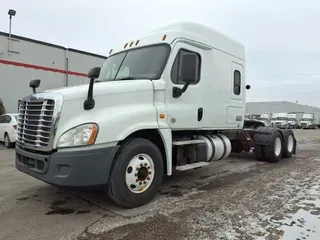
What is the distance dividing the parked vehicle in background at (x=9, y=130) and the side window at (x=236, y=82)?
8473mm

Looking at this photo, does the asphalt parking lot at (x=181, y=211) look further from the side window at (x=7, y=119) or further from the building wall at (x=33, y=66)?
the building wall at (x=33, y=66)

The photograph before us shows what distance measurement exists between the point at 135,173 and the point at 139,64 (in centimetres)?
196

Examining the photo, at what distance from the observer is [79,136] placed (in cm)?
394

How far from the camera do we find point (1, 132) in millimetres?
12234

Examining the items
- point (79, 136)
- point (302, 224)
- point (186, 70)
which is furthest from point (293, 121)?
point (79, 136)

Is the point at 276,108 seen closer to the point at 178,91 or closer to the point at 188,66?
the point at 178,91

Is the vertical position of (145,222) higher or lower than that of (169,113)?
lower

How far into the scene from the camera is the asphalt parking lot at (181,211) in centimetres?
354

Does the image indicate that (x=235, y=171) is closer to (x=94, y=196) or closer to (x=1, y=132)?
(x=94, y=196)

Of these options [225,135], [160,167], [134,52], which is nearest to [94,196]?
[160,167]

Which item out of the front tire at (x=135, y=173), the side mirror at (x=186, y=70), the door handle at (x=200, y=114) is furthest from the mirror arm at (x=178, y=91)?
the front tire at (x=135, y=173)

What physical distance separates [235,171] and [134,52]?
151 inches

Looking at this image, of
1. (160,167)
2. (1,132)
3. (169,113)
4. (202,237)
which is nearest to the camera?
(202,237)

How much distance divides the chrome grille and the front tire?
1022mm
